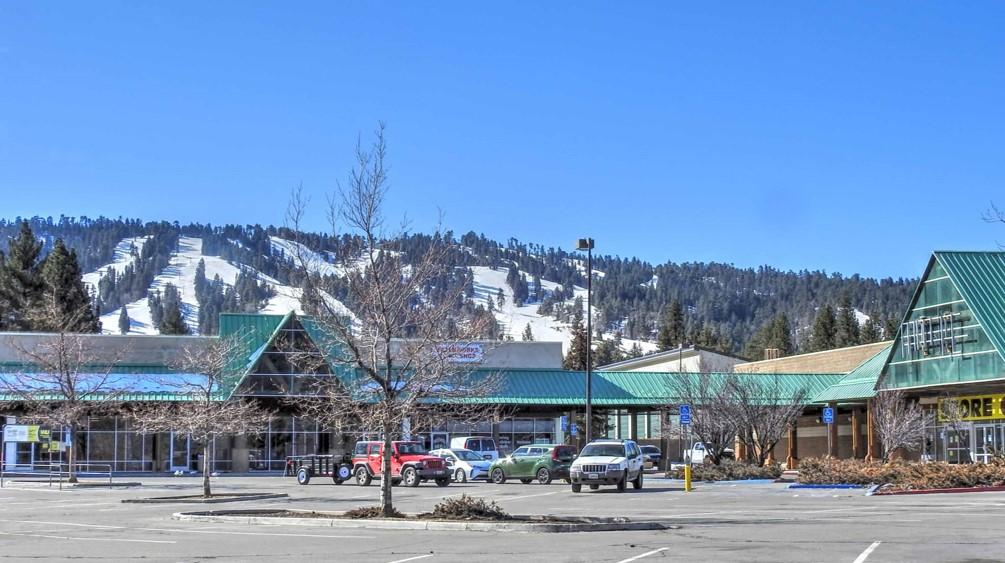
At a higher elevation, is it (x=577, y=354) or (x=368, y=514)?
(x=577, y=354)

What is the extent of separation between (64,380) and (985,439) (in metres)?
39.9

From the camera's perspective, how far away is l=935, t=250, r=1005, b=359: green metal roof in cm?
4803

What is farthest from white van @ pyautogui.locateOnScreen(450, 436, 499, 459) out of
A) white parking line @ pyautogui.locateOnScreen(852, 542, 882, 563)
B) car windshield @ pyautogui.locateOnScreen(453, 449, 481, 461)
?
white parking line @ pyautogui.locateOnScreen(852, 542, 882, 563)

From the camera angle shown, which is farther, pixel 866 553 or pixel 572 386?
pixel 572 386

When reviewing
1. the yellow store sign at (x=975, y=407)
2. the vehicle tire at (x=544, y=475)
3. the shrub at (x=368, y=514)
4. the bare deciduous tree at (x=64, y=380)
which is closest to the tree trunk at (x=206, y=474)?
the shrub at (x=368, y=514)

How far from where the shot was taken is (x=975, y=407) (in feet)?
171

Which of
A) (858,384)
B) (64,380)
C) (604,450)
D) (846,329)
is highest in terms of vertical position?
(846,329)

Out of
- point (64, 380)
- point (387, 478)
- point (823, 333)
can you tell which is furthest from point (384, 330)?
point (823, 333)

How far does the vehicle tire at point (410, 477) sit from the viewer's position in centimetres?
4094

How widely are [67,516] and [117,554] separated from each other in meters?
10.4

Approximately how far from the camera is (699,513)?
81.1 feet

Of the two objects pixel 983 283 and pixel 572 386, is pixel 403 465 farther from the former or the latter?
pixel 983 283

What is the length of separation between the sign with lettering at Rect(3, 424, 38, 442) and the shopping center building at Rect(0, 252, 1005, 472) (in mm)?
2029

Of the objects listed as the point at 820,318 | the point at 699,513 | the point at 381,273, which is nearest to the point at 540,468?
the point at 699,513
